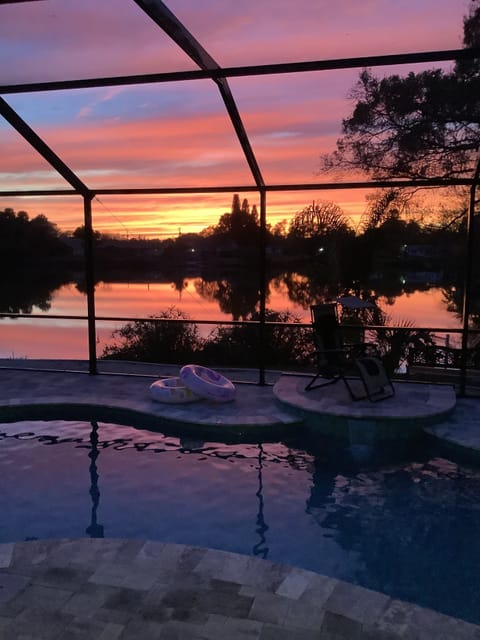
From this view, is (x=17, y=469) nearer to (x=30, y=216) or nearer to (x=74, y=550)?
(x=74, y=550)

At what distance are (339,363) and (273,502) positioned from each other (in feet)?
6.81

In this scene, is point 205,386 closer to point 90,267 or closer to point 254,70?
point 90,267

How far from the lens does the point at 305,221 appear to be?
12.7 meters

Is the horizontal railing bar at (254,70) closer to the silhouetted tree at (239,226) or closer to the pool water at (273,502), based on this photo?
the pool water at (273,502)

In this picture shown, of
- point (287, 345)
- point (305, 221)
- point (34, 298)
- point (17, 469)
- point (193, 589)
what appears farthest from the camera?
point (34, 298)

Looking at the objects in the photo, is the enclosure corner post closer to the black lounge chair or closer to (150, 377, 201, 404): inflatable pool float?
the black lounge chair

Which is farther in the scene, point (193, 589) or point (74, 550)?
point (74, 550)

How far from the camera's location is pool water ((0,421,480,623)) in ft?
9.78

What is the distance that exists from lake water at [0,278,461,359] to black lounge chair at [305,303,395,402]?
470 cm

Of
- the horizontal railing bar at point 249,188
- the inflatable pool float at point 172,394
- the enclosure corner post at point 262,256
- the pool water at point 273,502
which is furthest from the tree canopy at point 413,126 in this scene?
the pool water at point 273,502

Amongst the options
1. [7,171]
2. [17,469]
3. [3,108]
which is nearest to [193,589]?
[17,469]

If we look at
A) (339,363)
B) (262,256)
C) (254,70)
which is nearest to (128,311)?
(262,256)

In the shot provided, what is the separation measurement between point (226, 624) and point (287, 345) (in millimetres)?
7507

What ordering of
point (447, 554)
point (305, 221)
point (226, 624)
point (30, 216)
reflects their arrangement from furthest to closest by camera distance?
point (30, 216)
point (305, 221)
point (447, 554)
point (226, 624)
